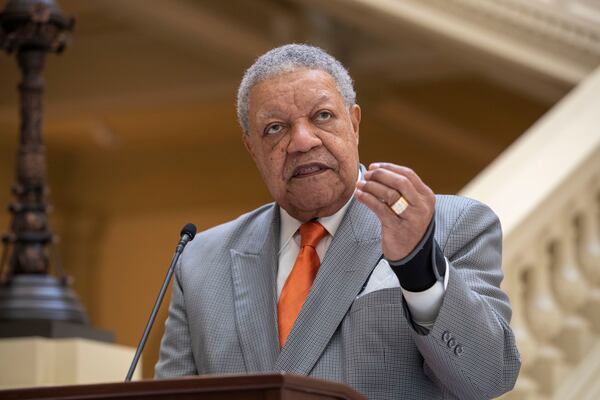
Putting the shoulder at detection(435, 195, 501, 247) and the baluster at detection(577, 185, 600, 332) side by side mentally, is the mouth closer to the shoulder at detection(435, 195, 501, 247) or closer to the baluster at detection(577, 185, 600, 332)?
the shoulder at detection(435, 195, 501, 247)

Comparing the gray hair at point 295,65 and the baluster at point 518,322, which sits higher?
the gray hair at point 295,65

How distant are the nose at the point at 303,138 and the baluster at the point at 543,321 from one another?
1684 millimetres

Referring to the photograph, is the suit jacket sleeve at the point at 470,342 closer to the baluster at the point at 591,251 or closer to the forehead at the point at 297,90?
the forehead at the point at 297,90

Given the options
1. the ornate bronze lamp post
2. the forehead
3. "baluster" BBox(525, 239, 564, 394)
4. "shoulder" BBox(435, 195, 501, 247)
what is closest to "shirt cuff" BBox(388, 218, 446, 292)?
"shoulder" BBox(435, 195, 501, 247)

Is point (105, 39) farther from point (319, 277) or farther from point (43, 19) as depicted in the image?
point (319, 277)

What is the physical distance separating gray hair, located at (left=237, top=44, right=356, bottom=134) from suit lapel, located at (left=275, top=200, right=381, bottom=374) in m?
0.24

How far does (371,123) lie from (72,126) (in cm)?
287

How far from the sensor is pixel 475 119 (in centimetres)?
934

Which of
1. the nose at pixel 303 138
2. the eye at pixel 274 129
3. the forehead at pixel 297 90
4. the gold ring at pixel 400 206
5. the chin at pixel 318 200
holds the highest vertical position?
the forehead at pixel 297 90

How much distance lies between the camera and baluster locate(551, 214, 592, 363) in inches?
155

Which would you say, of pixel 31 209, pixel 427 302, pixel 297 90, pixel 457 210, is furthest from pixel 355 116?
pixel 31 209

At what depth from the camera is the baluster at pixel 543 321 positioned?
3801mm

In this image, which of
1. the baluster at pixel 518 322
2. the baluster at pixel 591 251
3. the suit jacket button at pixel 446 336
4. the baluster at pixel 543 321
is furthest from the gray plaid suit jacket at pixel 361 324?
the baluster at pixel 591 251

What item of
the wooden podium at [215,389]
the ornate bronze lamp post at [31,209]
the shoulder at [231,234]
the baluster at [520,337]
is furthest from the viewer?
the ornate bronze lamp post at [31,209]
